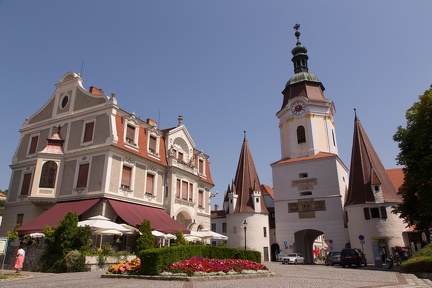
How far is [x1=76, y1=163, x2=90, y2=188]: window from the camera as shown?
24.0 meters

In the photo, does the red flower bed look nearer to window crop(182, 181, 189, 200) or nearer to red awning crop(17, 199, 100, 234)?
red awning crop(17, 199, 100, 234)

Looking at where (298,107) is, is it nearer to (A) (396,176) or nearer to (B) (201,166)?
(B) (201,166)

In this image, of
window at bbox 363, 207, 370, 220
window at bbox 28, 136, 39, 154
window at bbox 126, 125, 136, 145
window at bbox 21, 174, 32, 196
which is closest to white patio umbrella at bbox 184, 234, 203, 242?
window at bbox 126, 125, 136, 145

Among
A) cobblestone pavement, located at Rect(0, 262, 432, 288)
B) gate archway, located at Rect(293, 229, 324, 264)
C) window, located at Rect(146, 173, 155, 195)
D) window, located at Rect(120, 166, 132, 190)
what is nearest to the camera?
cobblestone pavement, located at Rect(0, 262, 432, 288)

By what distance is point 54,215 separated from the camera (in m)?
22.2

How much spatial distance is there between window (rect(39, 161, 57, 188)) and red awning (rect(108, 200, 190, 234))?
5.57 metres

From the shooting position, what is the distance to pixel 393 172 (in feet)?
159

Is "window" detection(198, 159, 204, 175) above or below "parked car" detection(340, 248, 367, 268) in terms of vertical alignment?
above

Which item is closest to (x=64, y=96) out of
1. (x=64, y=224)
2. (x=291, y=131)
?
(x=64, y=224)

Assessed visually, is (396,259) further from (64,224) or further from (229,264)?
(64,224)

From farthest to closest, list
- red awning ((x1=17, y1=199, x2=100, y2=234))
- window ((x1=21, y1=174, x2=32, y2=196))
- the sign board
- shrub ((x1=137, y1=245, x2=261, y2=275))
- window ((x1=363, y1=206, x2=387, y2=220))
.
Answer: window ((x1=363, y1=206, x2=387, y2=220)) → window ((x1=21, y1=174, x2=32, y2=196)) → red awning ((x1=17, y1=199, x2=100, y2=234)) → the sign board → shrub ((x1=137, y1=245, x2=261, y2=275))

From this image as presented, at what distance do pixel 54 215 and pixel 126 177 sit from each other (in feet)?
18.1

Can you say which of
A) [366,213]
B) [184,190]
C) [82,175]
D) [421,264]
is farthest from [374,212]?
[82,175]

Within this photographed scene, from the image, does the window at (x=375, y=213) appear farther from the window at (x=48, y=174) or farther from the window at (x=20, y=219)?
the window at (x=20, y=219)
